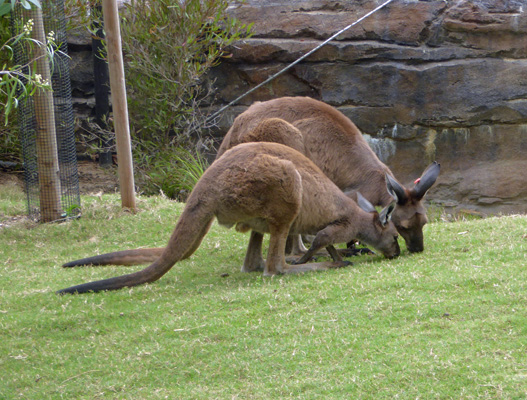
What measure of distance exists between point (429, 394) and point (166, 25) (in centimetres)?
872

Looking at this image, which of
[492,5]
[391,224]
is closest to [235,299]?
[391,224]

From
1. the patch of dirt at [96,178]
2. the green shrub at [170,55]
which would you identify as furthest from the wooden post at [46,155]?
the patch of dirt at [96,178]

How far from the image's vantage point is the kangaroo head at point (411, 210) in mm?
6266

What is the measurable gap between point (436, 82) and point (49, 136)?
20.7ft

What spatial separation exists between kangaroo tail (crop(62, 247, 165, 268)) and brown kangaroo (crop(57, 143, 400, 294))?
0.78 meters

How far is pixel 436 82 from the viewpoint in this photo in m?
10.9

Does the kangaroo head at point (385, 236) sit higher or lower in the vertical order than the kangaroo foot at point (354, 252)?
higher

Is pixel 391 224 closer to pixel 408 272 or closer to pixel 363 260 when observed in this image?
pixel 363 260

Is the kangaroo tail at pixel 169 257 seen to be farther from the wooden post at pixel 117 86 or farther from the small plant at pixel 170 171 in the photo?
the small plant at pixel 170 171

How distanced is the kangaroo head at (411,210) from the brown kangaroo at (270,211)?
14 centimetres

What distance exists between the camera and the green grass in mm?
3799

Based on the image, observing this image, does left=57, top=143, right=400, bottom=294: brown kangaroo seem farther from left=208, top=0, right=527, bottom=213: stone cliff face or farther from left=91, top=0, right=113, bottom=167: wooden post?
left=91, top=0, right=113, bottom=167: wooden post

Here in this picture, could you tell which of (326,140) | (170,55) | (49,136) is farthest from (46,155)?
(326,140)

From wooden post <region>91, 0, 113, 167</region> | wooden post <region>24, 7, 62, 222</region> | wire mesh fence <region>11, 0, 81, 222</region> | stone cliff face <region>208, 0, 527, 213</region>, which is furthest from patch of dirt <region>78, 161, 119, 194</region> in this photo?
stone cliff face <region>208, 0, 527, 213</region>
